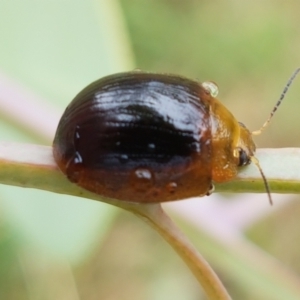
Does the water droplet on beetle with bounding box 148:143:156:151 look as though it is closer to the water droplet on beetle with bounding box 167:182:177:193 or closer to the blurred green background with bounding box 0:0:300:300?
the water droplet on beetle with bounding box 167:182:177:193

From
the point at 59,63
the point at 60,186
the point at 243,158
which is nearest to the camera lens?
the point at 60,186

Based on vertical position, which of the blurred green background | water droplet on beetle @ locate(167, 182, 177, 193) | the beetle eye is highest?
the beetle eye

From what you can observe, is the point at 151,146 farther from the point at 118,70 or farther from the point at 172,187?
the point at 118,70

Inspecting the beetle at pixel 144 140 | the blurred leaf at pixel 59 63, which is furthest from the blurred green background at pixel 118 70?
the beetle at pixel 144 140

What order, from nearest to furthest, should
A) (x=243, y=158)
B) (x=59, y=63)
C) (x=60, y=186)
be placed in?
(x=60, y=186) < (x=243, y=158) < (x=59, y=63)

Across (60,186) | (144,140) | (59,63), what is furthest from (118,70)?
(60,186)

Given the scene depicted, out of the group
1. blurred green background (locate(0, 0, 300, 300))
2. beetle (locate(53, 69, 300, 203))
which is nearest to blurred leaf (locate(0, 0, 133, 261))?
blurred green background (locate(0, 0, 300, 300))

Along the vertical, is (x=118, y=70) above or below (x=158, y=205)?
below
